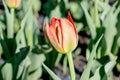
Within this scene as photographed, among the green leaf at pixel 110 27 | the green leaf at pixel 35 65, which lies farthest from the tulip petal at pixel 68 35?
the green leaf at pixel 110 27

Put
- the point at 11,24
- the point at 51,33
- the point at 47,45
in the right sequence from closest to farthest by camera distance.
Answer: the point at 51,33, the point at 11,24, the point at 47,45

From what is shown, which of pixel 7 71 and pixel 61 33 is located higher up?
pixel 61 33

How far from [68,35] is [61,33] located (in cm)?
2

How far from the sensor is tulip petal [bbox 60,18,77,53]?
38.5 inches

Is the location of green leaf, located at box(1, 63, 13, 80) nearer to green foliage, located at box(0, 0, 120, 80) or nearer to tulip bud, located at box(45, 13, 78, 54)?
green foliage, located at box(0, 0, 120, 80)

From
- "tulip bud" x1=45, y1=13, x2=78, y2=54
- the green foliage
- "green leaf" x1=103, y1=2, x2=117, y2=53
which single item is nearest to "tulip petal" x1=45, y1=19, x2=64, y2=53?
"tulip bud" x1=45, y1=13, x2=78, y2=54

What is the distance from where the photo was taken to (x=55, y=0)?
2178 millimetres

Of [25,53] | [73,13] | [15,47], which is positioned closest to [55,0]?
[73,13]

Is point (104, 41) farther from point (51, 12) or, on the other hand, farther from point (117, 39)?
point (51, 12)

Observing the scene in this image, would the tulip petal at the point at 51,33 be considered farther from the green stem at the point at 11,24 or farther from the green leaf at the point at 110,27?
the green leaf at the point at 110,27

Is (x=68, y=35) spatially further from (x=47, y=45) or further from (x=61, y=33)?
(x=47, y=45)

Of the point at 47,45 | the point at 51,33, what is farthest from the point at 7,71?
the point at 51,33

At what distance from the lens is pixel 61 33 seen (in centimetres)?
99

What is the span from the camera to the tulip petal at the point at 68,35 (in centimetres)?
98
